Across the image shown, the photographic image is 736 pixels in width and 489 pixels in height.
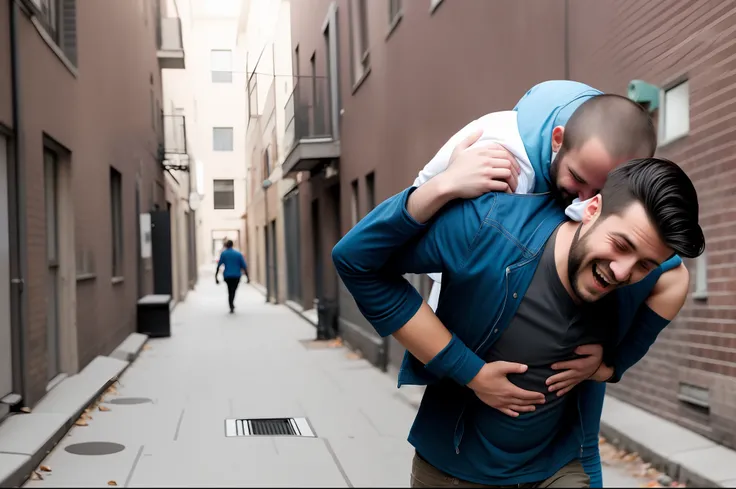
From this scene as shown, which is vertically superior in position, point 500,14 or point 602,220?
point 500,14

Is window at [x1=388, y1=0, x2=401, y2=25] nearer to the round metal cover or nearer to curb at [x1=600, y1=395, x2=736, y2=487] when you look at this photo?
the round metal cover

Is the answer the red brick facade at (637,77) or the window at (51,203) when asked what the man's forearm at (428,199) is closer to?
the red brick facade at (637,77)

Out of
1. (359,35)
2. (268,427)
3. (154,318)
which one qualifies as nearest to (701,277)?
(268,427)

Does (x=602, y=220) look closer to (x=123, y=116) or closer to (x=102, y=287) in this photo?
(x=102, y=287)

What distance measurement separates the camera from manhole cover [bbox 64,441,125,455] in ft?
14.9

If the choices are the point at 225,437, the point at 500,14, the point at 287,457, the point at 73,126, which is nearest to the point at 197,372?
the point at 73,126

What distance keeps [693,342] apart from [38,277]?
4.32m

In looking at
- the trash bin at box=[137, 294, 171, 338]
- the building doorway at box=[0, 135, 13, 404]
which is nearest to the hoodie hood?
the building doorway at box=[0, 135, 13, 404]

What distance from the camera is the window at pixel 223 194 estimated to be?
3.09 metres

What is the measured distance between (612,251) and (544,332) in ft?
0.79

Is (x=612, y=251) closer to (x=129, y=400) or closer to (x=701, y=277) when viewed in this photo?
(x=701, y=277)

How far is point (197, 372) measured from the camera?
7703 millimetres

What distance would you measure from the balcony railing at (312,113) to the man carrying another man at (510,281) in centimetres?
817

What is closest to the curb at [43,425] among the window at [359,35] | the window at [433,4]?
the window at [433,4]
